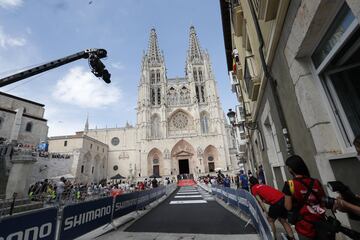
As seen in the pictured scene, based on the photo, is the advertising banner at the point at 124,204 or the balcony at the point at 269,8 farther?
the advertising banner at the point at 124,204

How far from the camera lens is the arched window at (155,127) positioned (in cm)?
3794

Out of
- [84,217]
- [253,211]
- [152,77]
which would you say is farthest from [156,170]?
[253,211]

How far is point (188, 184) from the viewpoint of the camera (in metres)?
28.5

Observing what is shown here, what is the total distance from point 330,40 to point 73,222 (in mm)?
5401

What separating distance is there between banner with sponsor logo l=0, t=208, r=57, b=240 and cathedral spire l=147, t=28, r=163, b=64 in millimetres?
45674

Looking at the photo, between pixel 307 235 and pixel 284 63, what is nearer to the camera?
pixel 307 235

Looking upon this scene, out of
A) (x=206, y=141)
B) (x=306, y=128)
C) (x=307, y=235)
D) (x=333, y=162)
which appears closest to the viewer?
(x=307, y=235)

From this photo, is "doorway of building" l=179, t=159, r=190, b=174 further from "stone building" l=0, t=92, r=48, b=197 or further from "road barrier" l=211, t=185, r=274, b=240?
"road barrier" l=211, t=185, r=274, b=240

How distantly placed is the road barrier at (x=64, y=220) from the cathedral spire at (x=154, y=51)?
4413 cm

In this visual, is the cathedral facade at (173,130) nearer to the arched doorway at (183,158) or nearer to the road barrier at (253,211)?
the arched doorway at (183,158)

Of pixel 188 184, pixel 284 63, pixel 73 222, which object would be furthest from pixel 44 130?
pixel 284 63

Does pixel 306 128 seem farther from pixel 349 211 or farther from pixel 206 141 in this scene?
pixel 206 141

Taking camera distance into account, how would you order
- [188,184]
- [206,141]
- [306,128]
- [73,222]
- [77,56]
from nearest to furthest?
[306,128], [73,222], [77,56], [188,184], [206,141]

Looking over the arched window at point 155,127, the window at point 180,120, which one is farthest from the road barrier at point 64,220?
the window at point 180,120
